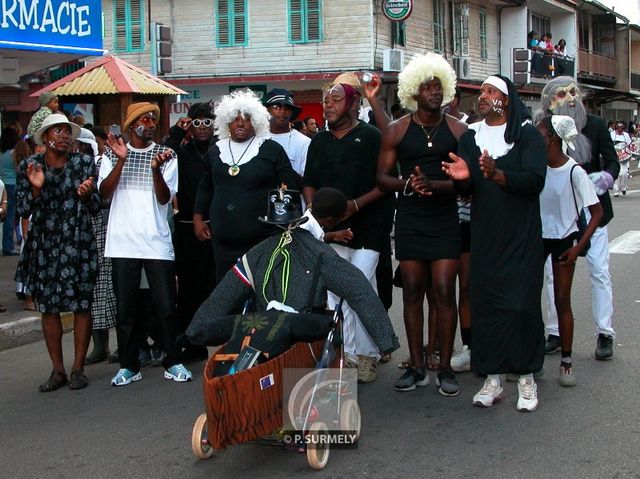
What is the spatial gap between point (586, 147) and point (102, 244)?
3.70 m

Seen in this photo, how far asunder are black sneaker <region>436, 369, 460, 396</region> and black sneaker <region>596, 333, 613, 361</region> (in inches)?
56.1

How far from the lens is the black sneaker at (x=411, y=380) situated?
6.26 m

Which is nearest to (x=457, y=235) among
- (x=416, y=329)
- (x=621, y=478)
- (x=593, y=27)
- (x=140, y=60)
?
(x=416, y=329)

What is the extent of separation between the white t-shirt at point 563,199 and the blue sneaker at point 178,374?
269 cm

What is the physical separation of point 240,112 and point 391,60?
1940 centimetres

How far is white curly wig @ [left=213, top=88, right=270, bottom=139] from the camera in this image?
21.3 ft

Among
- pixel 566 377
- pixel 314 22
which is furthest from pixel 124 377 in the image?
pixel 314 22

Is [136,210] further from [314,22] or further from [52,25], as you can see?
[314,22]

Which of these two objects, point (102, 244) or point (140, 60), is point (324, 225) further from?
point (140, 60)

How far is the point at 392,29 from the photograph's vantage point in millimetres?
26875

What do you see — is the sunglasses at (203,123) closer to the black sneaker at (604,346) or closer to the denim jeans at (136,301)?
the denim jeans at (136,301)

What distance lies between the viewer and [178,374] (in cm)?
677

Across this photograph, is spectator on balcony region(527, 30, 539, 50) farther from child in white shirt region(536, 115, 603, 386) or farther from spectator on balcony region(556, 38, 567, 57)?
child in white shirt region(536, 115, 603, 386)

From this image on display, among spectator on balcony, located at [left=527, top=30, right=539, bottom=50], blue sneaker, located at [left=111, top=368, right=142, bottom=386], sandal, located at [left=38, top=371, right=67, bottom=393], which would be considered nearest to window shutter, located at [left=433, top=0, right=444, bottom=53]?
spectator on balcony, located at [left=527, top=30, right=539, bottom=50]
